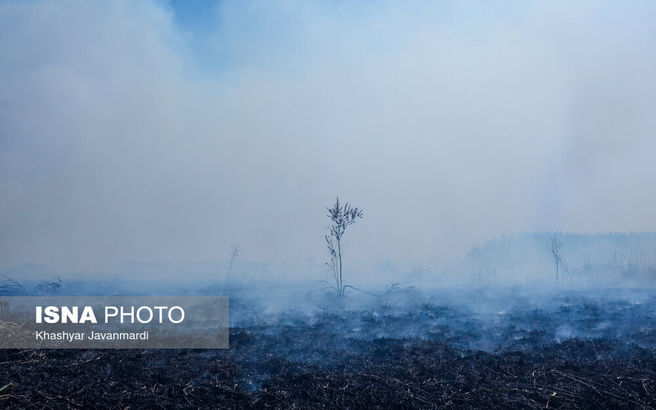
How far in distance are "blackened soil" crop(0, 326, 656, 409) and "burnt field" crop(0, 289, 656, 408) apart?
24 mm

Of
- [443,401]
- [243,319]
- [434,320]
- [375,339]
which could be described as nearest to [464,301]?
[434,320]

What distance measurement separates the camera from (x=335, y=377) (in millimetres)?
9297

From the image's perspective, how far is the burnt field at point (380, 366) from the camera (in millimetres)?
8117

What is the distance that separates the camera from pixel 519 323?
13508 millimetres

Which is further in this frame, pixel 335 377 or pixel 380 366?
pixel 380 366

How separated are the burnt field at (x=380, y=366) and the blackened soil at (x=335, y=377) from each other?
0.08 feet

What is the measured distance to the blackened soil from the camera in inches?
316

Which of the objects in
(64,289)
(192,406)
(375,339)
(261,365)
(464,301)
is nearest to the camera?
(192,406)

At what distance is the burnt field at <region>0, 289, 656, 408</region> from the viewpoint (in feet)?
26.6

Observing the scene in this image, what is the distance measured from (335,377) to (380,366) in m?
1.30

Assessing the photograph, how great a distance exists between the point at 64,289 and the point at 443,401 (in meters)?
23.3

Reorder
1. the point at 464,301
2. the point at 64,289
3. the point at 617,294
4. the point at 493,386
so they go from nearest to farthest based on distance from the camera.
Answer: the point at 493,386
the point at 464,301
the point at 617,294
the point at 64,289

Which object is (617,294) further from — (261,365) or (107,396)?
(107,396)

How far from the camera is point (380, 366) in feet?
32.9
